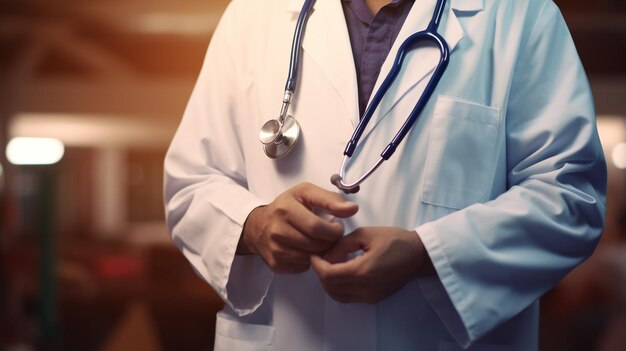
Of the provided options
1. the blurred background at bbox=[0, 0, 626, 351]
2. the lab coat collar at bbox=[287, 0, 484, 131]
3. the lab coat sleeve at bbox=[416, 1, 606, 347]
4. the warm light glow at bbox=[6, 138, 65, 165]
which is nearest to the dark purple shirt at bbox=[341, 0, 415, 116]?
the lab coat collar at bbox=[287, 0, 484, 131]

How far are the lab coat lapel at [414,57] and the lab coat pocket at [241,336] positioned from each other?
30 cm

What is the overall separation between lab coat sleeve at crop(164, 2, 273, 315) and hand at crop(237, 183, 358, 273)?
0.08 metres

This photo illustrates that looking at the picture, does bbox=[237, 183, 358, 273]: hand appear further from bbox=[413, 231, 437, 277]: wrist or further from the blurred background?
the blurred background

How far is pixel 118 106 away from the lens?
3.83 meters

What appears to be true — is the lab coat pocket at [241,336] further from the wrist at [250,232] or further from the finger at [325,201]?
the finger at [325,201]

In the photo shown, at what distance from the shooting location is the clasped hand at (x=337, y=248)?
83 centimetres

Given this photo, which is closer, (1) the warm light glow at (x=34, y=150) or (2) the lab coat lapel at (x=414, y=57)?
(2) the lab coat lapel at (x=414, y=57)

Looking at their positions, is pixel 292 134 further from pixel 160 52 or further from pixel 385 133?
pixel 160 52

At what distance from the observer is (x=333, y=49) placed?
1.01 metres

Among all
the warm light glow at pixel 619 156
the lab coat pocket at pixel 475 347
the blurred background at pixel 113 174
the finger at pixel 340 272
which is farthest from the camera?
the warm light glow at pixel 619 156

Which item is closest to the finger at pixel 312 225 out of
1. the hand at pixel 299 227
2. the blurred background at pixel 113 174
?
the hand at pixel 299 227

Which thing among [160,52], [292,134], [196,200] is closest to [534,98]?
[292,134]

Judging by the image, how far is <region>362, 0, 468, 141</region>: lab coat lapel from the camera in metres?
0.95

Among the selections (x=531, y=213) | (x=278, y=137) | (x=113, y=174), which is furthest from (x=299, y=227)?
(x=113, y=174)
